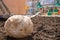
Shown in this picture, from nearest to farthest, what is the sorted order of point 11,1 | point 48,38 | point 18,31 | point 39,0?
point 18,31 < point 48,38 < point 11,1 < point 39,0

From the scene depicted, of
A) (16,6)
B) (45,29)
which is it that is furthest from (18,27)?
(16,6)

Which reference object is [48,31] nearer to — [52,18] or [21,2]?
[52,18]

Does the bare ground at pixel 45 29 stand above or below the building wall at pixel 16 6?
below

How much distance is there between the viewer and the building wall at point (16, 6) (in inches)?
28.5

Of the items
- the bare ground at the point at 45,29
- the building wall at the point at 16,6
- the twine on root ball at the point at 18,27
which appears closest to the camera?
the twine on root ball at the point at 18,27

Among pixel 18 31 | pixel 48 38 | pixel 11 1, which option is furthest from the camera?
pixel 11 1

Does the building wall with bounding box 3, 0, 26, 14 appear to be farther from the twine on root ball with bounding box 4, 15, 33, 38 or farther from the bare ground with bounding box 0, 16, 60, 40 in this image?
the twine on root ball with bounding box 4, 15, 33, 38

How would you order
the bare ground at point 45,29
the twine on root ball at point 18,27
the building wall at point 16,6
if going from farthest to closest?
1. the building wall at point 16,6
2. the bare ground at point 45,29
3. the twine on root ball at point 18,27

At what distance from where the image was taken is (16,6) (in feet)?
2.45

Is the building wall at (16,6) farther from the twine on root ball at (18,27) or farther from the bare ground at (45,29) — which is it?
the twine on root ball at (18,27)

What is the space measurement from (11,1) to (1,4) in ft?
0.35

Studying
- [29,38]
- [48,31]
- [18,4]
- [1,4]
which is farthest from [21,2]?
[29,38]

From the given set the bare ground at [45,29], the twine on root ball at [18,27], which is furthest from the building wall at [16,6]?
the twine on root ball at [18,27]

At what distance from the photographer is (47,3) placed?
0.92 m
